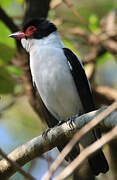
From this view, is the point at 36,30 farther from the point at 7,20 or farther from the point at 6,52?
the point at 6,52

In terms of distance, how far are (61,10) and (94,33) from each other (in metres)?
2.22

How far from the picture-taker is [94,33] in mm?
4762

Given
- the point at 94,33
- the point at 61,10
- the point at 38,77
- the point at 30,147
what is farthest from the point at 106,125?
the point at 61,10

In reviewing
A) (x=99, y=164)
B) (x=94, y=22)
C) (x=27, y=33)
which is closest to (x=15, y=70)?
(x=27, y=33)

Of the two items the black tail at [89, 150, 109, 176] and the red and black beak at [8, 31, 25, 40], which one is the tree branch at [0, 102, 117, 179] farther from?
the red and black beak at [8, 31, 25, 40]

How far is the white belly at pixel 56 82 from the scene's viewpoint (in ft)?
12.1

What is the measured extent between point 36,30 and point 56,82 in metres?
0.89

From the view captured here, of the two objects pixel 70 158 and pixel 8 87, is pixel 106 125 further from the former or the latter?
pixel 8 87

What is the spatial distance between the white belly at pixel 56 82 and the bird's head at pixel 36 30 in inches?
17.5

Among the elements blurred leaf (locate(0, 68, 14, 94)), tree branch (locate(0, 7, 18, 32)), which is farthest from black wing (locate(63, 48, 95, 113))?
tree branch (locate(0, 7, 18, 32))

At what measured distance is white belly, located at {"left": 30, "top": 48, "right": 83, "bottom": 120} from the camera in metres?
3.69

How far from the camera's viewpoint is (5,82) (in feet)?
13.2

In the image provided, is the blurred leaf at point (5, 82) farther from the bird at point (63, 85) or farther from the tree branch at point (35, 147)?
the tree branch at point (35, 147)

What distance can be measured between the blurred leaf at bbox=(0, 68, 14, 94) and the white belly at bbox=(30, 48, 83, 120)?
0.29 metres
